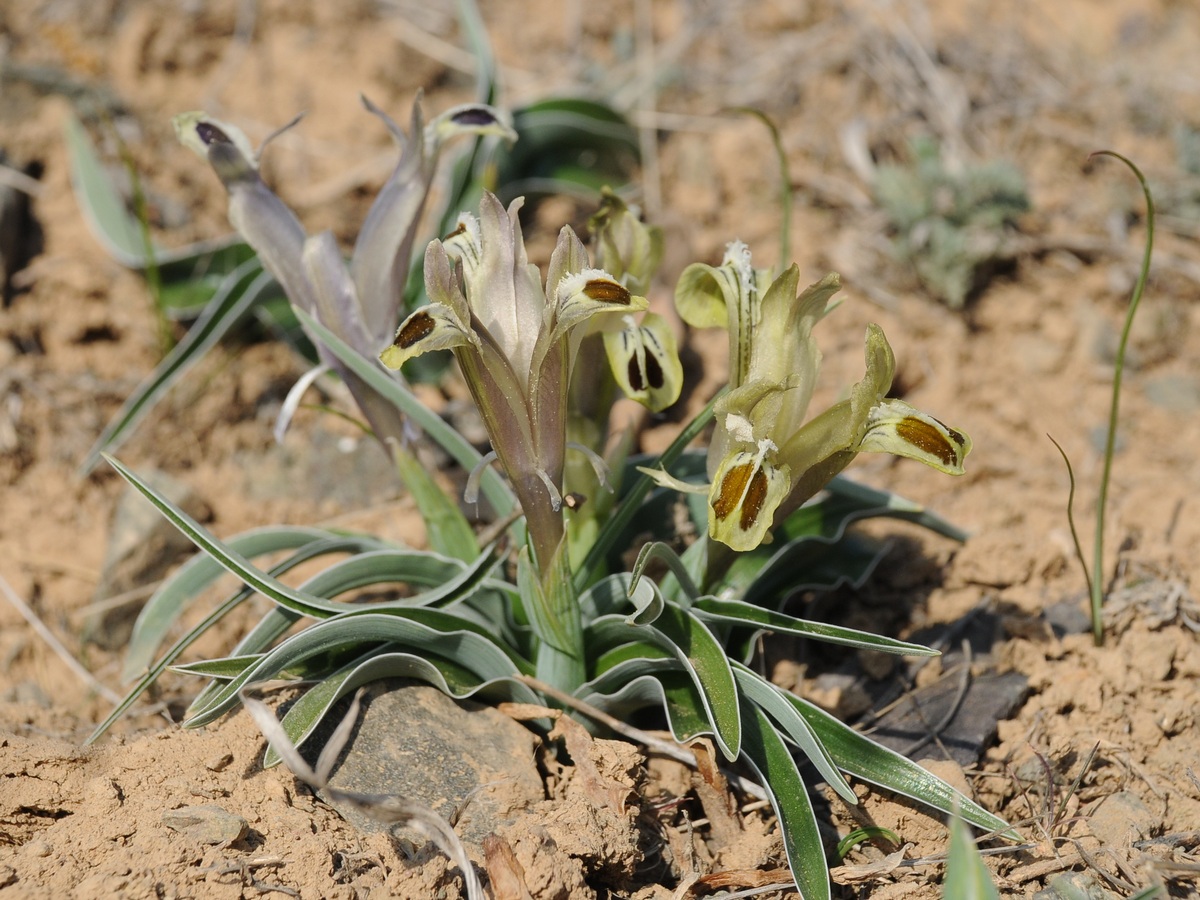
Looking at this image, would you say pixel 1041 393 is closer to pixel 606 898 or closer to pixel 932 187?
pixel 932 187

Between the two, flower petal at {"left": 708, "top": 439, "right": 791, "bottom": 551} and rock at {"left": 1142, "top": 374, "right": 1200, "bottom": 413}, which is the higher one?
flower petal at {"left": 708, "top": 439, "right": 791, "bottom": 551}

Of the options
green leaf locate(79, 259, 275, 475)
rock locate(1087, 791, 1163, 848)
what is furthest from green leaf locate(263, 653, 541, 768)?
green leaf locate(79, 259, 275, 475)

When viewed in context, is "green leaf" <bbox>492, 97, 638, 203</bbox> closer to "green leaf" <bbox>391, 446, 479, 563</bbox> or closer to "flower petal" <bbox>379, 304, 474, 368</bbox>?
"green leaf" <bbox>391, 446, 479, 563</bbox>

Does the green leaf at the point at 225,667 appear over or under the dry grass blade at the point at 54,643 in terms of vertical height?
over

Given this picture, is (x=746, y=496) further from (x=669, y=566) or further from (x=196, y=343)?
(x=196, y=343)

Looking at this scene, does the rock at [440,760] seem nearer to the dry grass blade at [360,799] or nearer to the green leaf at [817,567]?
the dry grass blade at [360,799]

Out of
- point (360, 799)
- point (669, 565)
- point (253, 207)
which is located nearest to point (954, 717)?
point (669, 565)

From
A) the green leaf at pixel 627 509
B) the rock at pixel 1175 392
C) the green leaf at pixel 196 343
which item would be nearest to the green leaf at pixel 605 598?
the green leaf at pixel 627 509
